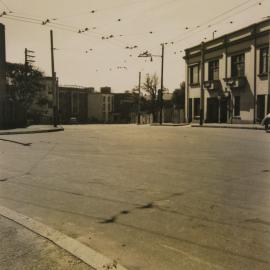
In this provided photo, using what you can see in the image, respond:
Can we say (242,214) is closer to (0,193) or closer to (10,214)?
(10,214)

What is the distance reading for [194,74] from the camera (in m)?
46.0

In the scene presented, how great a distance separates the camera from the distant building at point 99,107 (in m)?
98.8

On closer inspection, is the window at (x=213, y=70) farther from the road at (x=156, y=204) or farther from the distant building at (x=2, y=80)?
the road at (x=156, y=204)

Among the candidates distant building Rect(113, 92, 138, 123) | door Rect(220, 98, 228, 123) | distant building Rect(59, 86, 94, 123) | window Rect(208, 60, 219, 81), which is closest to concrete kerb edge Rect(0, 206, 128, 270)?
door Rect(220, 98, 228, 123)

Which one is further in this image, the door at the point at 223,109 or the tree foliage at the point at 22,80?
the tree foliage at the point at 22,80

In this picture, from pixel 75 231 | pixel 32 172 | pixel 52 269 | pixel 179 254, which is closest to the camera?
pixel 52 269

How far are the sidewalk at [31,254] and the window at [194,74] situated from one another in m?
41.5

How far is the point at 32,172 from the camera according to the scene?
10.3m

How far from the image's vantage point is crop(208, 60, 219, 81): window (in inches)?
1641

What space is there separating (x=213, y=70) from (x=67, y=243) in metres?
39.4

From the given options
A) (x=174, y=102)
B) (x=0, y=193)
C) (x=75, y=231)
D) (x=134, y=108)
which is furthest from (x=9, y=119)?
(x=134, y=108)

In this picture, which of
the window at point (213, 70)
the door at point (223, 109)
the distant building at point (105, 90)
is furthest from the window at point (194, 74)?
the distant building at point (105, 90)

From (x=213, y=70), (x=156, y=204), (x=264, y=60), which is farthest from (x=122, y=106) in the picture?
(x=156, y=204)

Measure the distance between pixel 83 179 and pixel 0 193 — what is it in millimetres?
1959
